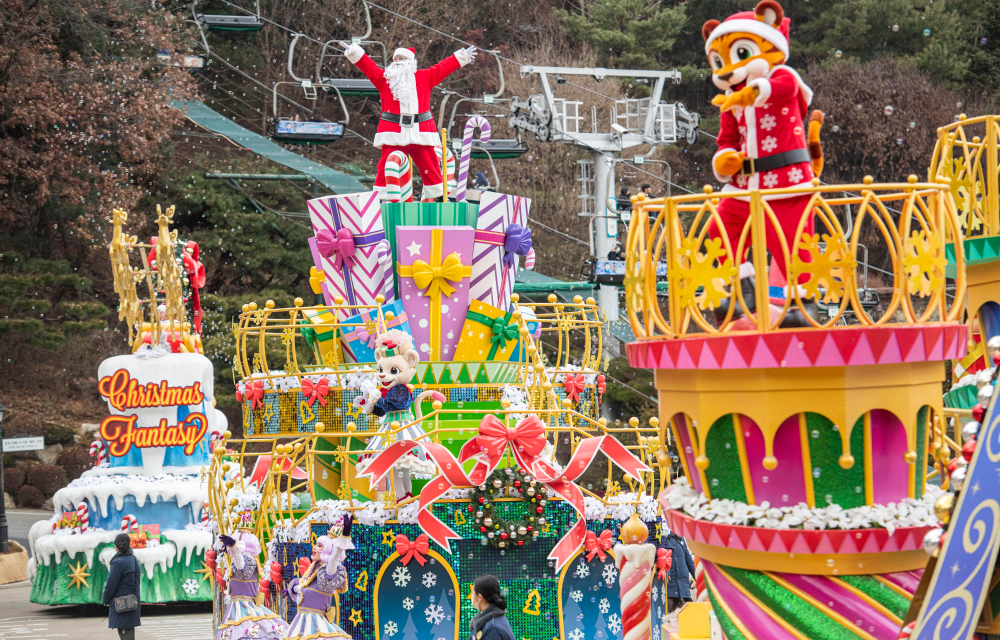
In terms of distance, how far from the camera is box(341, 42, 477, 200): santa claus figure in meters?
13.1

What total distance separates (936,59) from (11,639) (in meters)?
24.7

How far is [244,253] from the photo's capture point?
28.2m

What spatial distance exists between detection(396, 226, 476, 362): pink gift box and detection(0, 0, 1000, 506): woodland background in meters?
12.8

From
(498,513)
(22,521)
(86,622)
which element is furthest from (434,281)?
(22,521)

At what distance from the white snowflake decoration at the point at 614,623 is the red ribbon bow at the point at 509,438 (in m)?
1.82

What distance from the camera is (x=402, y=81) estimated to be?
1315cm

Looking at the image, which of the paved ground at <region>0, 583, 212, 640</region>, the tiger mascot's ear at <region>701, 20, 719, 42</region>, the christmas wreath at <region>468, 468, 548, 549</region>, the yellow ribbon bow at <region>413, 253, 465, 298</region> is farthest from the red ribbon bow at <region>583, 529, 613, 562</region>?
the paved ground at <region>0, 583, 212, 640</region>

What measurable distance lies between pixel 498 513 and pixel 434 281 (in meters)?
3.08

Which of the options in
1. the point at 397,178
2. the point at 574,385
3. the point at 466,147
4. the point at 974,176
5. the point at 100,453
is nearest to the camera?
the point at 974,176

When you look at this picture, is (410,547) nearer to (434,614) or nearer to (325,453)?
(434,614)

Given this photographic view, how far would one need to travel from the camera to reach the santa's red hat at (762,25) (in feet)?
18.8

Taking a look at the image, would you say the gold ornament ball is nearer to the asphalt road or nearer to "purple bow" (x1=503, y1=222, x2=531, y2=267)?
"purple bow" (x1=503, y1=222, x2=531, y2=267)

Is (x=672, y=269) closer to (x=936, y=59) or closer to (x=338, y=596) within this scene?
(x=338, y=596)

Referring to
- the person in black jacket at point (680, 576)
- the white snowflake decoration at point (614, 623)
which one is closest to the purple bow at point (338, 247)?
the white snowflake decoration at point (614, 623)
